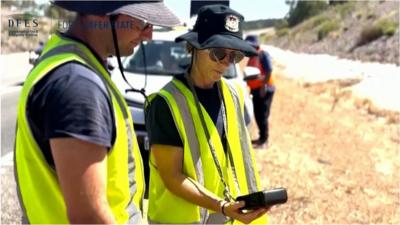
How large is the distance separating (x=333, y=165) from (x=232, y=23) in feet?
18.4

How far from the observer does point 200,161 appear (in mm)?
2365

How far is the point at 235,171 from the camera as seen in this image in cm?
243

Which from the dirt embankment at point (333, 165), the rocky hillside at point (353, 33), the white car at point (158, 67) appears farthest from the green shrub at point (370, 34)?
the white car at point (158, 67)

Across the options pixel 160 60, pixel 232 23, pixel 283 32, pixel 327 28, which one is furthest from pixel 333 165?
pixel 283 32

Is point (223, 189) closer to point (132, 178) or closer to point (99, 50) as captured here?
point (132, 178)

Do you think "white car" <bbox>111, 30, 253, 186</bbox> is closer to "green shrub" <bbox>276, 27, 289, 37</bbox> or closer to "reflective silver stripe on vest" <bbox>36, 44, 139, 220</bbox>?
"reflective silver stripe on vest" <bbox>36, 44, 139, 220</bbox>

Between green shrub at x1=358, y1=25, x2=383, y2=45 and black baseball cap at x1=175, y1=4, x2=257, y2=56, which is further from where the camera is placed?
green shrub at x1=358, y1=25, x2=383, y2=45

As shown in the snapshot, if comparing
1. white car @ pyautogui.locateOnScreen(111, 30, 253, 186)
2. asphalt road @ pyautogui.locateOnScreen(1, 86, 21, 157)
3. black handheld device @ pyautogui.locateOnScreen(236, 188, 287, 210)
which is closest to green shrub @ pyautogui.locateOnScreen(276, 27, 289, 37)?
asphalt road @ pyautogui.locateOnScreen(1, 86, 21, 157)

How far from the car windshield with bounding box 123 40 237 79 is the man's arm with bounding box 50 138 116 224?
5346 millimetres

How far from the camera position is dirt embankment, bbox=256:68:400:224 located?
18.5ft

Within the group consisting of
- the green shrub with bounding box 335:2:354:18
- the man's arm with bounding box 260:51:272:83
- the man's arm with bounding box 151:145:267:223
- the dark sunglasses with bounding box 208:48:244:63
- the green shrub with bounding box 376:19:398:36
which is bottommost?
the green shrub with bounding box 376:19:398:36

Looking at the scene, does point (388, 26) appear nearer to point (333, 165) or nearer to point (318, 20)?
point (318, 20)

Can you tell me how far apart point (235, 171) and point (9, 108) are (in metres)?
10.6

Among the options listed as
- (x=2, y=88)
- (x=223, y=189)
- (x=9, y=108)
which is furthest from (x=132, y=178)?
(x=2, y=88)
